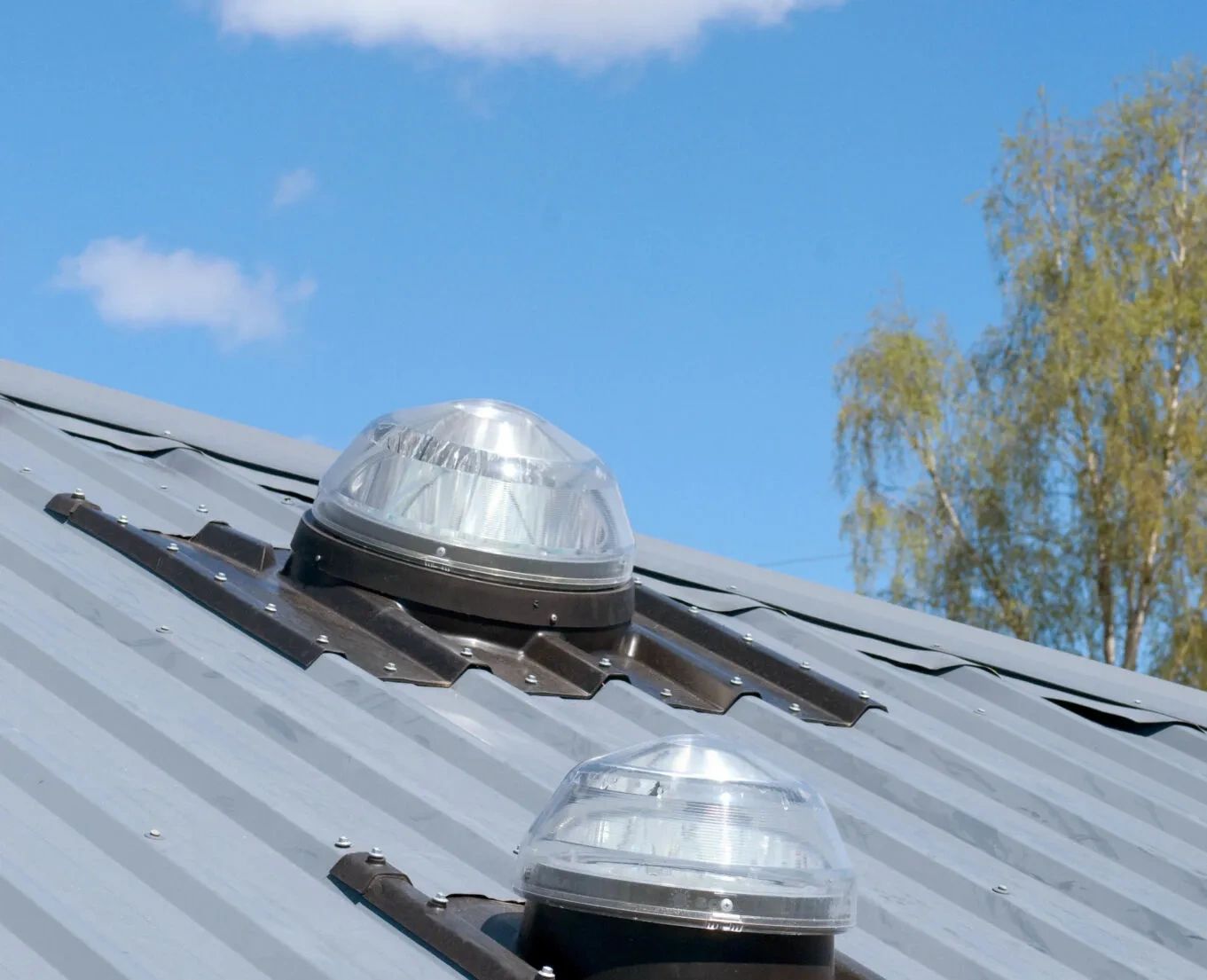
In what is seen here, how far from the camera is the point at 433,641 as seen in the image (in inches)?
114

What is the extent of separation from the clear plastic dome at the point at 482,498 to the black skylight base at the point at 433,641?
11 centimetres

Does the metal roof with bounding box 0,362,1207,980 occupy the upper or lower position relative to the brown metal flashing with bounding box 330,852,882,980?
upper

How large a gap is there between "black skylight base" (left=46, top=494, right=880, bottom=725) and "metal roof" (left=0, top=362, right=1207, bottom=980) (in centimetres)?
5

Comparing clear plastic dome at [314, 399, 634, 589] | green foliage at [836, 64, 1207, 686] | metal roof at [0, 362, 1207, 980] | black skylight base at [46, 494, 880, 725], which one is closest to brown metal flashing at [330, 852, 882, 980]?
metal roof at [0, 362, 1207, 980]

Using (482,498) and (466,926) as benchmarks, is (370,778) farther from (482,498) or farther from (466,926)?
(482,498)

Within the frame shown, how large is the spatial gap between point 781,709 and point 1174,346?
1758cm

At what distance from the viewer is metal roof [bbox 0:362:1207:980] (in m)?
1.84

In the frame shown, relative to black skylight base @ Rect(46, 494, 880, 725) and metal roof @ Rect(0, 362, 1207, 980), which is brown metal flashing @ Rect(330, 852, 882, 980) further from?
black skylight base @ Rect(46, 494, 880, 725)

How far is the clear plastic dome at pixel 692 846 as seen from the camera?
1818 mm

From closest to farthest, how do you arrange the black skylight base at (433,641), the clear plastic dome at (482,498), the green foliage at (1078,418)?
the black skylight base at (433,641) → the clear plastic dome at (482,498) → the green foliage at (1078,418)

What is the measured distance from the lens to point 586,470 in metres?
3.27

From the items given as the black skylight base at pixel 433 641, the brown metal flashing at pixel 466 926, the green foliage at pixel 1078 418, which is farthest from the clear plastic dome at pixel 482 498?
the green foliage at pixel 1078 418

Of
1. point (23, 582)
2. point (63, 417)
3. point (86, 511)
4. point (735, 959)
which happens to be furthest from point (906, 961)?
point (63, 417)

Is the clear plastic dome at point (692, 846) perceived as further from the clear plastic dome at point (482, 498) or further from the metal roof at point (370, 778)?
the clear plastic dome at point (482, 498)
